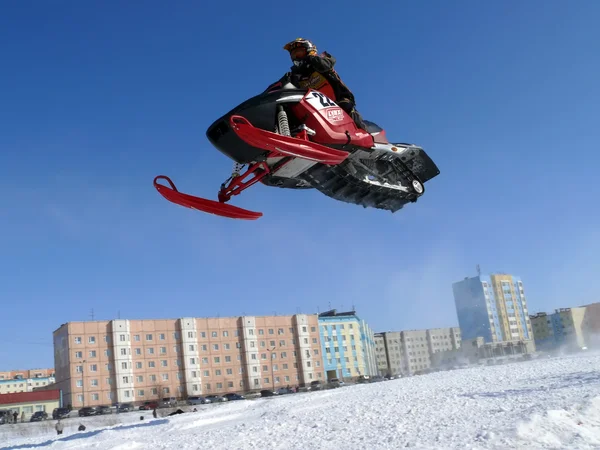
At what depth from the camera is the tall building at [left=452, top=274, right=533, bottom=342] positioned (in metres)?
135

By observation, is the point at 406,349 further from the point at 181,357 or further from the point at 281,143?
the point at 281,143

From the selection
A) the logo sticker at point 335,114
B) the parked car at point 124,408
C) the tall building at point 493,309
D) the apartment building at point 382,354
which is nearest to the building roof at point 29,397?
the parked car at point 124,408

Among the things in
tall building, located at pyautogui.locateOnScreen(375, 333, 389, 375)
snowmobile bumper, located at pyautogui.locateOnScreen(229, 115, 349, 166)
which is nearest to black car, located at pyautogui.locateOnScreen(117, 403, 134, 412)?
snowmobile bumper, located at pyautogui.locateOnScreen(229, 115, 349, 166)

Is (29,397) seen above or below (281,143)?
below

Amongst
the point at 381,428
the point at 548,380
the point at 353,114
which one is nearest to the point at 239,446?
the point at 381,428

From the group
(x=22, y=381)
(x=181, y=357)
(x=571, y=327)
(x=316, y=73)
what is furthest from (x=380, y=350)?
(x=316, y=73)

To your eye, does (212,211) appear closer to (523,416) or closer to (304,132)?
(304,132)

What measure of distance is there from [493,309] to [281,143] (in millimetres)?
134821

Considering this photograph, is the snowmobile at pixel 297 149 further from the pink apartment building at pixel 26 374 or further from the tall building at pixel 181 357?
the pink apartment building at pixel 26 374

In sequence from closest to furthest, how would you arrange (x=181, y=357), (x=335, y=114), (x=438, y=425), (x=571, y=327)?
(x=438, y=425) < (x=335, y=114) < (x=181, y=357) < (x=571, y=327)

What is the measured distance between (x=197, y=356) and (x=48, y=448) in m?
70.4

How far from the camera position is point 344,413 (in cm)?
1866

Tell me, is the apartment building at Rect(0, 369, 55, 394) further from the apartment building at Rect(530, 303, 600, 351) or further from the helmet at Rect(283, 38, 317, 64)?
the helmet at Rect(283, 38, 317, 64)

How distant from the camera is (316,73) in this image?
15383 mm
